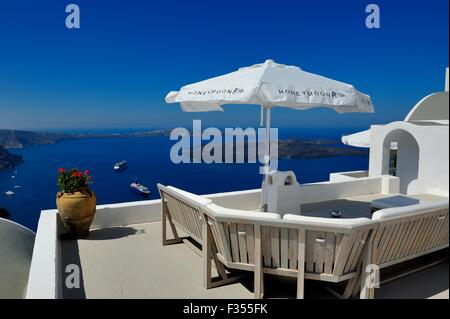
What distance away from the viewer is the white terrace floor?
3.25m

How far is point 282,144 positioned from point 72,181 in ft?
11.9

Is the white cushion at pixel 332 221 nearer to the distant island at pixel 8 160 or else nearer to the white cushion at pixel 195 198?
the white cushion at pixel 195 198

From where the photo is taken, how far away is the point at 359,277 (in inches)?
119

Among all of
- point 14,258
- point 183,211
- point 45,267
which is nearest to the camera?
point 45,267

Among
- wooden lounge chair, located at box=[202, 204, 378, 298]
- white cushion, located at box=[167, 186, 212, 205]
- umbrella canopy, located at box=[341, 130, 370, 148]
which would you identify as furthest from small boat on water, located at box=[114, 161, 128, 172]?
wooden lounge chair, located at box=[202, 204, 378, 298]

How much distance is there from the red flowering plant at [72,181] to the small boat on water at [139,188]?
199 feet

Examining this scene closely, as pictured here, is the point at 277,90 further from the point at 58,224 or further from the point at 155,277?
the point at 58,224

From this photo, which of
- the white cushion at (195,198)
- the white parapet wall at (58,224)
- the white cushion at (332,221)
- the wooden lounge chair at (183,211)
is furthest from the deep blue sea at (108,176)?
the white cushion at (332,221)

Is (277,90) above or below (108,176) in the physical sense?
above

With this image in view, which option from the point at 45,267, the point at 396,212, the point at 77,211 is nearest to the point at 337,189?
the point at 396,212

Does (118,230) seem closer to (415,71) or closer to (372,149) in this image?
(415,71)

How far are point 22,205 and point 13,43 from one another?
1224 inches

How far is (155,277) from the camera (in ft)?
11.8

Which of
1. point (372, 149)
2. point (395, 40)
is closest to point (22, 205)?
point (372, 149)
